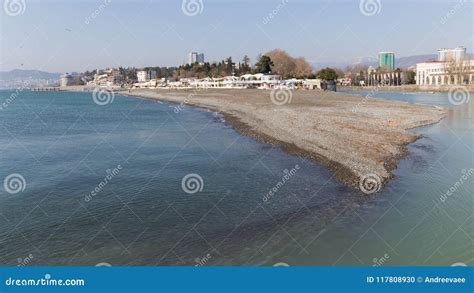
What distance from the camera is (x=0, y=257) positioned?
8.26 metres

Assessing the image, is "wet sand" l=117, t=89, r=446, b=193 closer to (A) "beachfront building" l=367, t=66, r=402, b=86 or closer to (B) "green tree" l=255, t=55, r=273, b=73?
Result: (B) "green tree" l=255, t=55, r=273, b=73

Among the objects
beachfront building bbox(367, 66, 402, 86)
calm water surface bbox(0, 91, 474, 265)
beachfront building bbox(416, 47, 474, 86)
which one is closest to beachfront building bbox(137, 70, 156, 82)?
beachfront building bbox(367, 66, 402, 86)

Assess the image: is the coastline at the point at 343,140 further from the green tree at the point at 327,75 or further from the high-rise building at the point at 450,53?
the high-rise building at the point at 450,53

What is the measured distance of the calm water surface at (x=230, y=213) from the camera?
8.19 m

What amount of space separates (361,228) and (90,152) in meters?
15.1

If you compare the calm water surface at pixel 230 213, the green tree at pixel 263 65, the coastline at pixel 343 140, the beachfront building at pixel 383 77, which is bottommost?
the calm water surface at pixel 230 213

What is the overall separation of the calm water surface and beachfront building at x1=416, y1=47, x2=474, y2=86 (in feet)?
390

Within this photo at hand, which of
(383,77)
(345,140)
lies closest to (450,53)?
(383,77)

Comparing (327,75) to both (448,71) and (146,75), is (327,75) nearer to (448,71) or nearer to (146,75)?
(448,71)

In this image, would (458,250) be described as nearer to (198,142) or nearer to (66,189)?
(66,189)

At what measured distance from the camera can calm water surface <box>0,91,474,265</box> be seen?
322 inches

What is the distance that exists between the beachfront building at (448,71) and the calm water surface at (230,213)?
390 ft

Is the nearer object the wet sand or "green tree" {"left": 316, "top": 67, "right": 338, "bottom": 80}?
the wet sand

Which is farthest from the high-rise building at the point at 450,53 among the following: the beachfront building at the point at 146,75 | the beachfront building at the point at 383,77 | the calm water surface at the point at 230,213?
the calm water surface at the point at 230,213
